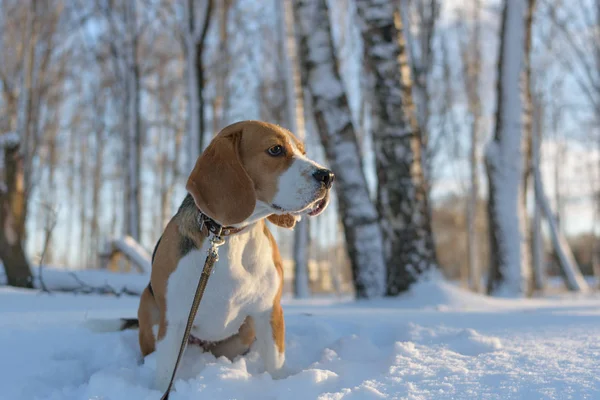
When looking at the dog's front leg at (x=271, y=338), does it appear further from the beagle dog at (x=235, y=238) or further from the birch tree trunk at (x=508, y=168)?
the birch tree trunk at (x=508, y=168)

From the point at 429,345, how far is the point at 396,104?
3.33 meters

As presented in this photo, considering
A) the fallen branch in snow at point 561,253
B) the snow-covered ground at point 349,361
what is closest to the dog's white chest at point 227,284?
the snow-covered ground at point 349,361

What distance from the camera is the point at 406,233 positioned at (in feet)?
17.2

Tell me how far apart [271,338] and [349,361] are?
43 centimetres

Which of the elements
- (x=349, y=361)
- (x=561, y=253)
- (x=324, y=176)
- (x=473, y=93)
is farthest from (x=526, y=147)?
(x=473, y=93)

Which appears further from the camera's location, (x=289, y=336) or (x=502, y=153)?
(x=502, y=153)

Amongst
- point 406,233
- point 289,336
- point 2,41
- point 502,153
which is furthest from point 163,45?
point 289,336

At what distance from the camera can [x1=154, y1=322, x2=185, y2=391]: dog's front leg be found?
231cm

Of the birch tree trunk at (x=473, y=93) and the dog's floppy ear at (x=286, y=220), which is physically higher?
the birch tree trunk at (x=473, y=93)

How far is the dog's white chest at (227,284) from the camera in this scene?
7.71ft

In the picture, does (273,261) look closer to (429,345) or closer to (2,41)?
(429,345)

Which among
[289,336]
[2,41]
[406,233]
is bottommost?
[289,336]

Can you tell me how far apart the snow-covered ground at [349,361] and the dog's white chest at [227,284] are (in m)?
0.25

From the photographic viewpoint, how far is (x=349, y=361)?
8.55ft
